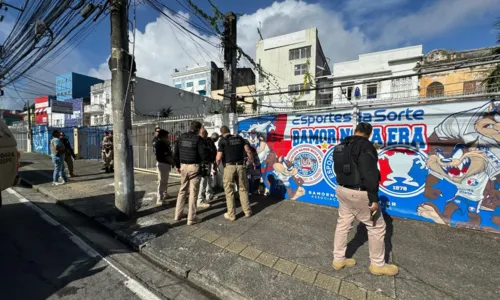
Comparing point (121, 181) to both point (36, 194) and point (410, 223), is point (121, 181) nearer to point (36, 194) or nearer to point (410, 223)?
point (36, 194)

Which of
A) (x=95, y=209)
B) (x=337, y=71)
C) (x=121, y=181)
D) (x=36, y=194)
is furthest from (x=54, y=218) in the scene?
(x=337, y=71)

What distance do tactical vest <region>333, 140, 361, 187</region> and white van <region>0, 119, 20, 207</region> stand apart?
191 inches

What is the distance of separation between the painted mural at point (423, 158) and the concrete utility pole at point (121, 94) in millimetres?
3428

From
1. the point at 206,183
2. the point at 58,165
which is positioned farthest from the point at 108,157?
the point at 206,183

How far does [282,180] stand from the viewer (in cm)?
571

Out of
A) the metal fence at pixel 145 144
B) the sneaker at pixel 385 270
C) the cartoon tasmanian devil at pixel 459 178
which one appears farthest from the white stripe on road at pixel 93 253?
the cartoon tasmanian devil at pixel 459 178

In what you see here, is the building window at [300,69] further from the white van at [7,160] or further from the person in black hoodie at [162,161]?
the white van at [7,160]

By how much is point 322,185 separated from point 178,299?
3.65m

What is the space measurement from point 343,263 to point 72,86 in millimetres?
41544

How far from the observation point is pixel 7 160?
373 cm

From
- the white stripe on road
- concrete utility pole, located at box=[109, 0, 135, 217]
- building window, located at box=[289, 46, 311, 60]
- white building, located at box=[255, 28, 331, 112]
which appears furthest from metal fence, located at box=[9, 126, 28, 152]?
building window, located at box=[289, 46, 311, 60]

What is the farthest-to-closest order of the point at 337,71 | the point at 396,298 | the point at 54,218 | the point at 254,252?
the point at 337,71, the point at 54,218, the point at 254,252, the point at 396,298

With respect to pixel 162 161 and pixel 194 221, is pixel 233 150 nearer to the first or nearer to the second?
pixel 194 221

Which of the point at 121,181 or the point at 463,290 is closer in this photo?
the point at 463,290
